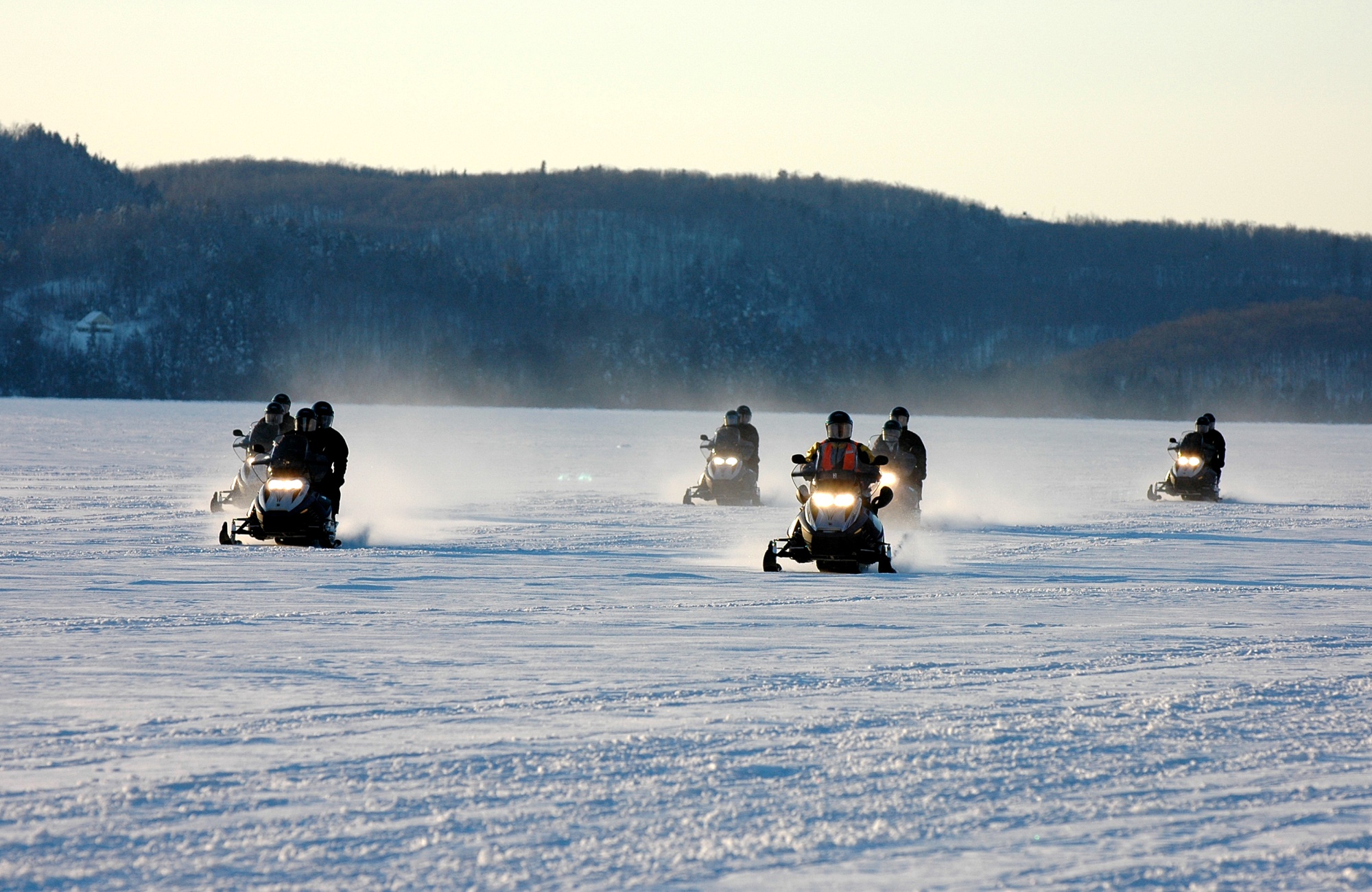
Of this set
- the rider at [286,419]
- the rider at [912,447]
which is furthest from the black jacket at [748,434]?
the rider at [286,419]

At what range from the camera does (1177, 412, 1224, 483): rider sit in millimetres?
25328

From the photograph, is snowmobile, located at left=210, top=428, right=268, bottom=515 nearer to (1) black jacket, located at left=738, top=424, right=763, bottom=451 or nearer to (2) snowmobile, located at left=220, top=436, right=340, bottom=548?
(2) snowmobile, located at left=220, top=436, right=340, bottom=548

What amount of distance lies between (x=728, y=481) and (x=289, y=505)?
900 centimetres

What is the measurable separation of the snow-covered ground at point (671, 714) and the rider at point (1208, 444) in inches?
327

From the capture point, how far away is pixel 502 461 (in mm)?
37094

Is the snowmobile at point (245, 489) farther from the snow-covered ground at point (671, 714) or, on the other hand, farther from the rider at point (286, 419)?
the snow-covered ground at point (671, 714)

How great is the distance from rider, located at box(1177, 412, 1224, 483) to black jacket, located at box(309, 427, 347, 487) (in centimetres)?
1453

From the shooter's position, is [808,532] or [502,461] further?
[502,461]

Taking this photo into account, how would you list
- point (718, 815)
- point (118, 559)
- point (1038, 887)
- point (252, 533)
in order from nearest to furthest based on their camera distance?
point (1038, 887), point (718, 815), point (118, 559), point (252, 533)

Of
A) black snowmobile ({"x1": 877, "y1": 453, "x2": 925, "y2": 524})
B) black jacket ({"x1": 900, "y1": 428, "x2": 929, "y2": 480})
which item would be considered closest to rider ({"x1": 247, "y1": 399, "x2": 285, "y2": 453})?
black snowmobile ({"x1": 877, "y1": 453, "x2": 925, "y2": 524})

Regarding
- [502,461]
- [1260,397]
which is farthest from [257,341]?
[502,461]

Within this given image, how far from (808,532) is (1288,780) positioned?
27.0ft

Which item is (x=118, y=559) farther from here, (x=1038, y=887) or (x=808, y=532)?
(x=1038, y=887)

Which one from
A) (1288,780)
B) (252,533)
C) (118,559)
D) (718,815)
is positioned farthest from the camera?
(252,533)
